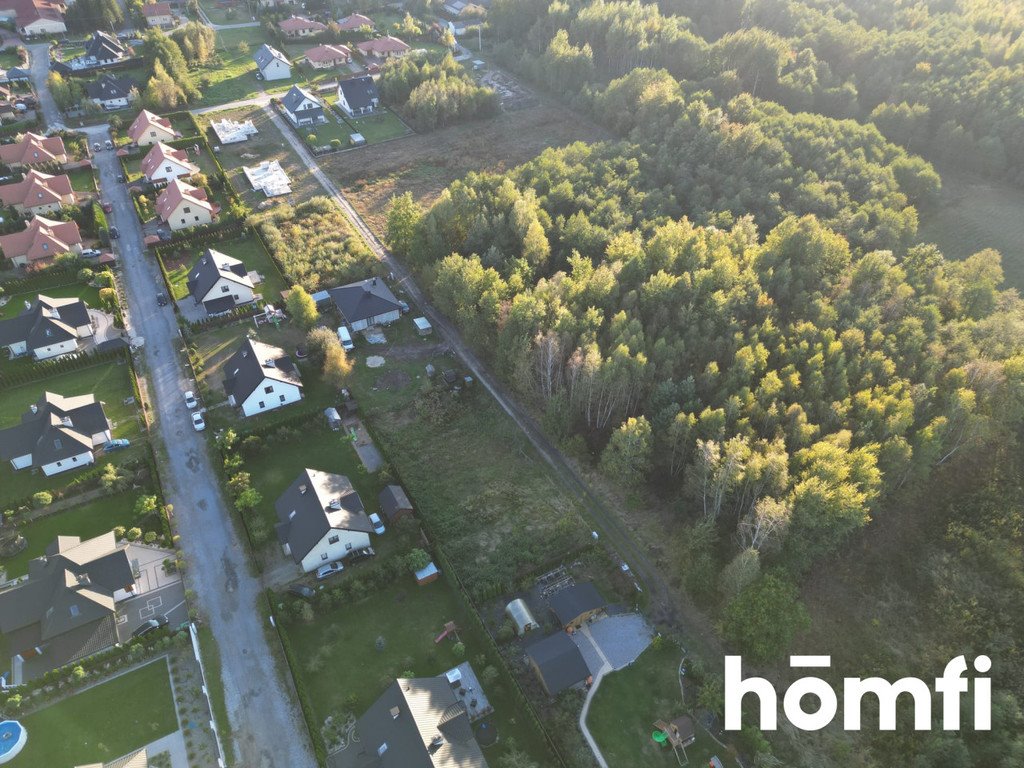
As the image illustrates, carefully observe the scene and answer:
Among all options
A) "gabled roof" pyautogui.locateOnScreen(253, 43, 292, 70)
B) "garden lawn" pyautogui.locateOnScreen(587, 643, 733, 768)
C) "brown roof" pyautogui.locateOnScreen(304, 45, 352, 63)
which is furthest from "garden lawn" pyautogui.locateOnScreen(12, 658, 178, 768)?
"brown roof" pyautogui.locateOnScreen(304, 45, 352, 63)

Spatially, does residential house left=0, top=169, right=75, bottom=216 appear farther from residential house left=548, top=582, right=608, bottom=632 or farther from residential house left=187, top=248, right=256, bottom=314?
residential house left=548, top=582, right=608, bottom=632

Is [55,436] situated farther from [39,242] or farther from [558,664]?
[558,664]

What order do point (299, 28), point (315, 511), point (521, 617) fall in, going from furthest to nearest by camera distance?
Result: 1. point (299, 28)
2. point (315, 511)
3. point (521, 617)

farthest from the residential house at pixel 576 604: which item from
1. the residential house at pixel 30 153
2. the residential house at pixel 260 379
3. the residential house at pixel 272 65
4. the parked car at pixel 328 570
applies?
the residential house at pixel 272 65

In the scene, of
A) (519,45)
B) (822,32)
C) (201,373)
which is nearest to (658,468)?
(201,373)

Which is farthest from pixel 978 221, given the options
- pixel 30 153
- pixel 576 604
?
pixel 30 153
